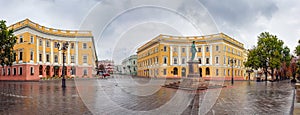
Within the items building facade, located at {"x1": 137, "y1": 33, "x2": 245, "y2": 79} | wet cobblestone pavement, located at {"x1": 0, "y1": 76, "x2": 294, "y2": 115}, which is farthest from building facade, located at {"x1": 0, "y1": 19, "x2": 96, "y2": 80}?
wet cobblestone pavement, located at {"x1": 0, "y1": 76, "x2": 294, "y2": 115}

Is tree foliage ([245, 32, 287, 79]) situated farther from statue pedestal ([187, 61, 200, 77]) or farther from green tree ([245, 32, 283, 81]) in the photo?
statue pedestal ([187, 61, 200, 77])

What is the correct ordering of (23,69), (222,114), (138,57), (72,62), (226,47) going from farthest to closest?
(138,57) < (226,47) < (72,62) < (23,69) < (222,114)

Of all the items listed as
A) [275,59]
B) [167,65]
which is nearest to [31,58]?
[167,65]

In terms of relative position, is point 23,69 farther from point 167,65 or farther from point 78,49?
point 167,65

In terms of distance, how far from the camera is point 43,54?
147ft

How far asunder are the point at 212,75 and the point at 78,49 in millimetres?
32954

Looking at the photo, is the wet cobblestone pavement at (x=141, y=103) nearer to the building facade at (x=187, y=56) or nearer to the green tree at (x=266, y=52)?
the green tree at (x=266, y=52)

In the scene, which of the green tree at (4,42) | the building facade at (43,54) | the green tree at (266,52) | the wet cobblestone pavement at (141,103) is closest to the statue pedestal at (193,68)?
the wet cobblestone pavement at (141,103)

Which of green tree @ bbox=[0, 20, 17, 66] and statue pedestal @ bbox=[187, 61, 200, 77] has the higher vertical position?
green tree @ bbox=[0, 20, 17, 66]

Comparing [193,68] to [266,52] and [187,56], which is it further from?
[187,56]

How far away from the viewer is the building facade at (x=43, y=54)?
4044cm

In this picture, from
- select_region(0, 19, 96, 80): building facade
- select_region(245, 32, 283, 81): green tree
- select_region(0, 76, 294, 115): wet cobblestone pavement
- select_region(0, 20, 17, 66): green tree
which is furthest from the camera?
select_region(245, 32, 283, 81): green tree

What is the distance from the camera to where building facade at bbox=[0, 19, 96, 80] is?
133 feet

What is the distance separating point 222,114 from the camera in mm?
8359
